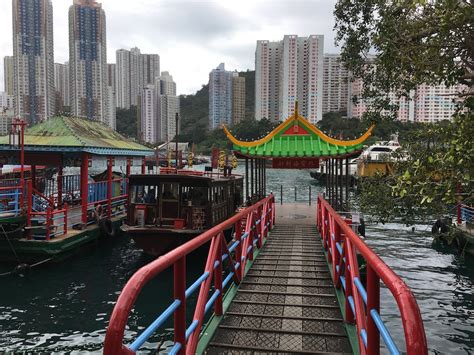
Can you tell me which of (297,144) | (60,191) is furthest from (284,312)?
(60,191)

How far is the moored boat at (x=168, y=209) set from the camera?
42.7 ft

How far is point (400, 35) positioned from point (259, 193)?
31.6 feet

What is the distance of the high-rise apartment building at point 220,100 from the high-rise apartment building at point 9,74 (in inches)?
2672

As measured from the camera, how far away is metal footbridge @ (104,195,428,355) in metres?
2.37

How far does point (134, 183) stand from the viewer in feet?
45.6

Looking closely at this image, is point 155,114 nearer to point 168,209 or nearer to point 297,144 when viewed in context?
point 297,144

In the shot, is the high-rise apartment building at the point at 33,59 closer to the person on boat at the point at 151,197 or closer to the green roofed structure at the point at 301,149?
the person on boat at the point at 151,197

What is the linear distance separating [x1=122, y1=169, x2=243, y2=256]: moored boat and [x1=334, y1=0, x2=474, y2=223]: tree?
559cm

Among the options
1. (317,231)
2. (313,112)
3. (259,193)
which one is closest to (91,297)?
(317,231)

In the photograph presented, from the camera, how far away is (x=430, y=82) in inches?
302

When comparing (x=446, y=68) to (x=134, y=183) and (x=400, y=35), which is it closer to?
(x=400, y=35)

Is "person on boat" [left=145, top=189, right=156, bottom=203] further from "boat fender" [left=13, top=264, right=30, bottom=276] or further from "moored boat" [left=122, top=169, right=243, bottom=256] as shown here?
"boat fender" [left=13, top=264, right=30, bottom=276]

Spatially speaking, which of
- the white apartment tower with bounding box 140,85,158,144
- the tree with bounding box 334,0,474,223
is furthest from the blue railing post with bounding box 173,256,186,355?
the white apartment tower with bounding box 140,85,158,144

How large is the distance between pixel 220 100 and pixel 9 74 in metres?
74.0
